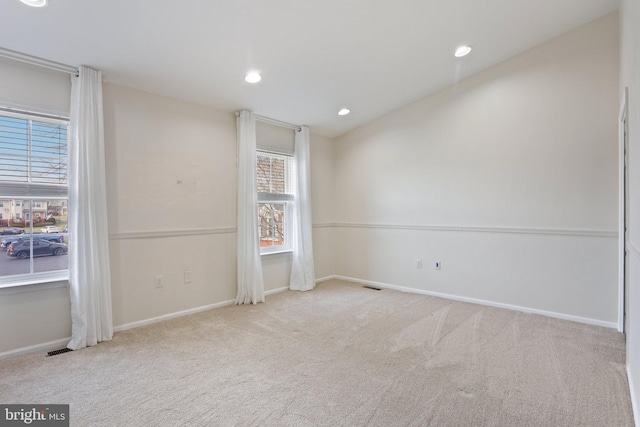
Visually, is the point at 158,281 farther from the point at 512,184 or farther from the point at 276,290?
the point at 512,184

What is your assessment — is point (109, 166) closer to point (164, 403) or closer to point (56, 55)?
point (56, 55)

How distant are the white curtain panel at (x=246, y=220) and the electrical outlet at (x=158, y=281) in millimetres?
902

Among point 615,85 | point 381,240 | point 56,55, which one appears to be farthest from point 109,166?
point 615,85

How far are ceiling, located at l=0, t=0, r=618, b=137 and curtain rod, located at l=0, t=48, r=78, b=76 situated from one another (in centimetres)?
5

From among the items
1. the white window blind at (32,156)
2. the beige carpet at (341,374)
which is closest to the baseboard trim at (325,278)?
the beige carpet at (341,374)

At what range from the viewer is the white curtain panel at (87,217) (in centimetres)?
274

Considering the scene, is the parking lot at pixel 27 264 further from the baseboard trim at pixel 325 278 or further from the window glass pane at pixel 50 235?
the baseboard trim at pixel 325 278

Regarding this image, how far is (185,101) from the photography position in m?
3.62

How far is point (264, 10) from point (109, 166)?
81.1 inches

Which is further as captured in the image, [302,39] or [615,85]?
[615,85]

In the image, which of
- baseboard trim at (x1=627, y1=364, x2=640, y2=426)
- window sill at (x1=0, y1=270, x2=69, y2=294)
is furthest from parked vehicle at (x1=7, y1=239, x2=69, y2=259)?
baseboard trim at (x1=627, y1=364, x2=640, y2=426)

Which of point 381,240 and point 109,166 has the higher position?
point 109,166

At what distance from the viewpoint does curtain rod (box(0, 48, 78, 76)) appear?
97.6 inches

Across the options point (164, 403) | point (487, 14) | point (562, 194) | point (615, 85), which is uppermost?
point (487, 14)
